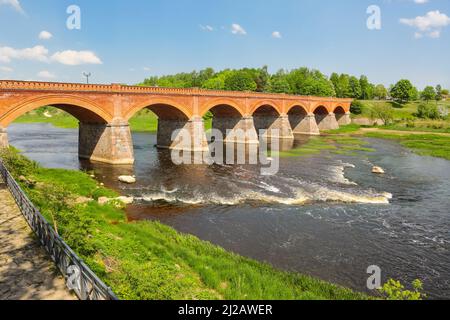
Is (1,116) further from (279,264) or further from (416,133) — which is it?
(416,133)

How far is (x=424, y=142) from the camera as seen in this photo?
209 feet

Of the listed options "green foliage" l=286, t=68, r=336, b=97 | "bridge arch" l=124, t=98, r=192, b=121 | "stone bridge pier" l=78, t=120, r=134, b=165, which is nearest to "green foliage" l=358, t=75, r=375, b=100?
"green foliage" l=286, t=68, r=336, b=97

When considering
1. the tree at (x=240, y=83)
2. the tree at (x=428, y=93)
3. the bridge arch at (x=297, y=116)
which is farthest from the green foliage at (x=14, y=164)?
the tree at (x=428, y=93)

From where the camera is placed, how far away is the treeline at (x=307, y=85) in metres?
117

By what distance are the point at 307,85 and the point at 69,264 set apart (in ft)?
394

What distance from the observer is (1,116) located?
30.8 metres

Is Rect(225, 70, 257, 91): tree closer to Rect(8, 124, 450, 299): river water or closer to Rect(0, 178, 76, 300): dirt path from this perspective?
Rect(8, 124, 450, 299): river water

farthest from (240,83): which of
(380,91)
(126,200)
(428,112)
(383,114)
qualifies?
(126,200)

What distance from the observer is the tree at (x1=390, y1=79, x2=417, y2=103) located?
12081cm

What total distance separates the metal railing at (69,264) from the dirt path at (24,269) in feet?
0.78

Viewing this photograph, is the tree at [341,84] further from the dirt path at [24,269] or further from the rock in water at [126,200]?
the dirt path at [24,269]

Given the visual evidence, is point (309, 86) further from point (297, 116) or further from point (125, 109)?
point (125, 109)

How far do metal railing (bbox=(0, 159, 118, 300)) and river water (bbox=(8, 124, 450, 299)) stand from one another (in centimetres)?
950
